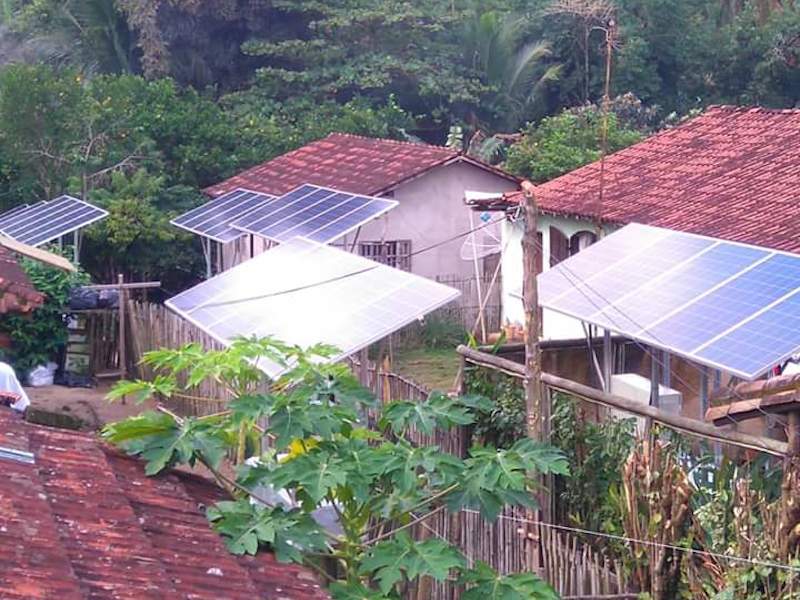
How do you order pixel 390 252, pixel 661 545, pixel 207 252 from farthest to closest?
1. pixel 207 252
2. pixel 390 252
3. pixel 661 545

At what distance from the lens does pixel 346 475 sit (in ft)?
19.5

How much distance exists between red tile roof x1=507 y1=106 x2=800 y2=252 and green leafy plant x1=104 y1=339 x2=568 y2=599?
7.22 m

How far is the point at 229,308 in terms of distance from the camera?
1339 cm

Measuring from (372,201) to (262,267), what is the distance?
195 inches

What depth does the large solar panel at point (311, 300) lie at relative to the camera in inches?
455

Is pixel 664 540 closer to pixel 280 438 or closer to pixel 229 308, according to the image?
pixel 280 438

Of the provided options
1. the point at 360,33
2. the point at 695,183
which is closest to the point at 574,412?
the point at 695,183

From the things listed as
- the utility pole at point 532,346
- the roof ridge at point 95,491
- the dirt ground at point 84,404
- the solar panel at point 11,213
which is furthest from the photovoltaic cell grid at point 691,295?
the solar panel at point 11,213

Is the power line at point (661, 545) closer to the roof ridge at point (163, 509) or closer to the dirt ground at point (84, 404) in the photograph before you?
the roof ridge at point (163, 509)

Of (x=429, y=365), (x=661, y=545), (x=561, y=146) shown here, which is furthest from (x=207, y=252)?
(x=661, y=545)

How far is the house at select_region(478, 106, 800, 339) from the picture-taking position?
47.4 feet

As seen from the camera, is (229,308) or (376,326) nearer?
(376,326)

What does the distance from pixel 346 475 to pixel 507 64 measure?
31.3 metres

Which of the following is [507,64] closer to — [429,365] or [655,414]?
[429,365]
